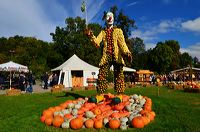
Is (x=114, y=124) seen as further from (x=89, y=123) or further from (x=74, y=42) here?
(x=74, y=42)

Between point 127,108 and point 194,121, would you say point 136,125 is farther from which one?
point 194,121

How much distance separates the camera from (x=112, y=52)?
40.2ft

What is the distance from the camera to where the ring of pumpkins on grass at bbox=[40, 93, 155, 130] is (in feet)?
31.3

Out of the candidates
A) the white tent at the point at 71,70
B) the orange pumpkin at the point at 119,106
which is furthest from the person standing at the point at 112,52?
the white tent at the point at 71,70

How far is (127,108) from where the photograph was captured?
34.8ft

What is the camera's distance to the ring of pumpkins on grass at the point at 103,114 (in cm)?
954

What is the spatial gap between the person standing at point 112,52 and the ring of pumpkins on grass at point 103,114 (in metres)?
0.58

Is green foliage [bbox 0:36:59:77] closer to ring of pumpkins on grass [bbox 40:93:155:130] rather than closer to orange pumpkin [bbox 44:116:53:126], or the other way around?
ring of pumpkins on grass [bbox 40:93:155:130]

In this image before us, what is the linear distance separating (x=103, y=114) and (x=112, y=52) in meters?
2.74

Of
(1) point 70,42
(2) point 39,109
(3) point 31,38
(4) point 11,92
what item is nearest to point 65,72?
(4) point 11,92

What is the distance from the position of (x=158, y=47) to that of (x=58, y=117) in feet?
276

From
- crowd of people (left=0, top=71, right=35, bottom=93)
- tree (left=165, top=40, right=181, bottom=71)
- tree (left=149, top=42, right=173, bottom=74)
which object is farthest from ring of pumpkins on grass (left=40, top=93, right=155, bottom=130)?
tree (left=165, top=40, right=181, bottom=71)

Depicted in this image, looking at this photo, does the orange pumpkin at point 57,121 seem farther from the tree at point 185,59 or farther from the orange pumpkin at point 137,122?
the tree at point 185,59

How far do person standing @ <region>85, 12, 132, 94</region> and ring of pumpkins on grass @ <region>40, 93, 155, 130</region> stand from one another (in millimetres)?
575
